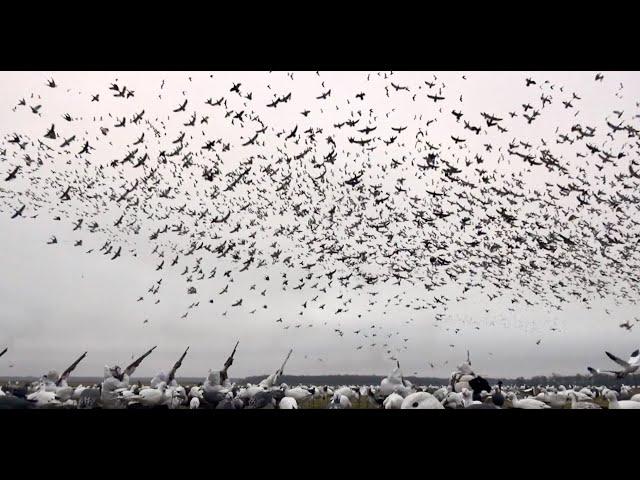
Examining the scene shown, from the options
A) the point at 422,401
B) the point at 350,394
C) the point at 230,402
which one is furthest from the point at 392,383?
the point at 422,401

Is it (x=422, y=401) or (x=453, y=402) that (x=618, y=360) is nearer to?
(x=453, y=402)

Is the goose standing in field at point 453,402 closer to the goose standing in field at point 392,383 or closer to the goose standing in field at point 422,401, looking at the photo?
the goose standing in field at point 422,401

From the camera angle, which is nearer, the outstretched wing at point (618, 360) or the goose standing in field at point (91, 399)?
the outstretched wing at point (618, 360)

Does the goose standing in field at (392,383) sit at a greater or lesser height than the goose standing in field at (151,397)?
greater

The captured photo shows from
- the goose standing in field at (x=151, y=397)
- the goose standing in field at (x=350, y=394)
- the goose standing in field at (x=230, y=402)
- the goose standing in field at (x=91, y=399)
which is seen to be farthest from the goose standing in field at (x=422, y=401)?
the goose standing in field at (x=350, y=394)

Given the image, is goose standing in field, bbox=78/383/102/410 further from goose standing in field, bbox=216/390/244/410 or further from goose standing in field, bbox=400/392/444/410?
goose standing in field, bbox=400/392/444/410

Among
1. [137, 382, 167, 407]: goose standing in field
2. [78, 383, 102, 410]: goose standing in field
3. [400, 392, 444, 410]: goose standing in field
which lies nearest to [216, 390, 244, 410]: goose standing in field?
[137, 382, 167, 407]: goose standing in field

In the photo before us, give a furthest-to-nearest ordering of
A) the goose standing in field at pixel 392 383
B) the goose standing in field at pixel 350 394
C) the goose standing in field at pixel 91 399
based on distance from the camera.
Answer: the goose standing in field at pixel 350 394 → the goose standing in field at pixel 392 383 → the goose standing in field at pixel 91 399

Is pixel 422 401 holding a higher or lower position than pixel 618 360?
lower

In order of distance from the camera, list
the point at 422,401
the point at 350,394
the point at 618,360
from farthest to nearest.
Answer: the point at 350,394, the point at 618,360, the point at 422,401

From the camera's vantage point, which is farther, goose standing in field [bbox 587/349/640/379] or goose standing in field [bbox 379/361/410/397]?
goose standing in field [bbox 379/361/410/397]

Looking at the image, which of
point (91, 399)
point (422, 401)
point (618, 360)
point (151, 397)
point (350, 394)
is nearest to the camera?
point (422, 401)

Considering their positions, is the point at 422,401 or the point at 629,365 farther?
the point at 629,365
